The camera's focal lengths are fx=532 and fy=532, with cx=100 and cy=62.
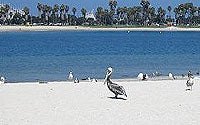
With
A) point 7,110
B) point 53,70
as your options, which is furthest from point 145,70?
point 7,110

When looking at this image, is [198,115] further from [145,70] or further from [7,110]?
[145,70]

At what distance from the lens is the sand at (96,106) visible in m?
16.0

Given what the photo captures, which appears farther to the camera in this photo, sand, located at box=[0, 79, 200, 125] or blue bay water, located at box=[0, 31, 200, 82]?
blue bay water, located at box=[0, 31, 200, 82]

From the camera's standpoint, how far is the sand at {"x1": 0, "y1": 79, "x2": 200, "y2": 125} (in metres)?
16.0

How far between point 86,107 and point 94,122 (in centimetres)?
318

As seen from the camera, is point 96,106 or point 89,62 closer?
point 96,106

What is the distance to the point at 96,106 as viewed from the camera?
19062mm

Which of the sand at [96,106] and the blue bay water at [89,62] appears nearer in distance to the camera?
the sand at [96,106]

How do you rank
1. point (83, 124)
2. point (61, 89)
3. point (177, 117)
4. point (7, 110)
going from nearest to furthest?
point (83, 124) < point (177, 117) < point (7, 110) < point (61, 89)

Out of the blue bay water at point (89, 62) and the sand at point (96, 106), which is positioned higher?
the sand at point (96, 106)

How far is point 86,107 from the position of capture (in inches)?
738

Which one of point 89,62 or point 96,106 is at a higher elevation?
point 96,106

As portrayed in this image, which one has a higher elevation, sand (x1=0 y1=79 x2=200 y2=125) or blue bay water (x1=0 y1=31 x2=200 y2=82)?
sand (x1=0 y1=79 x2=200 y2=125)

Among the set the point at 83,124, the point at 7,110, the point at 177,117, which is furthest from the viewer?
the point at 7,110
